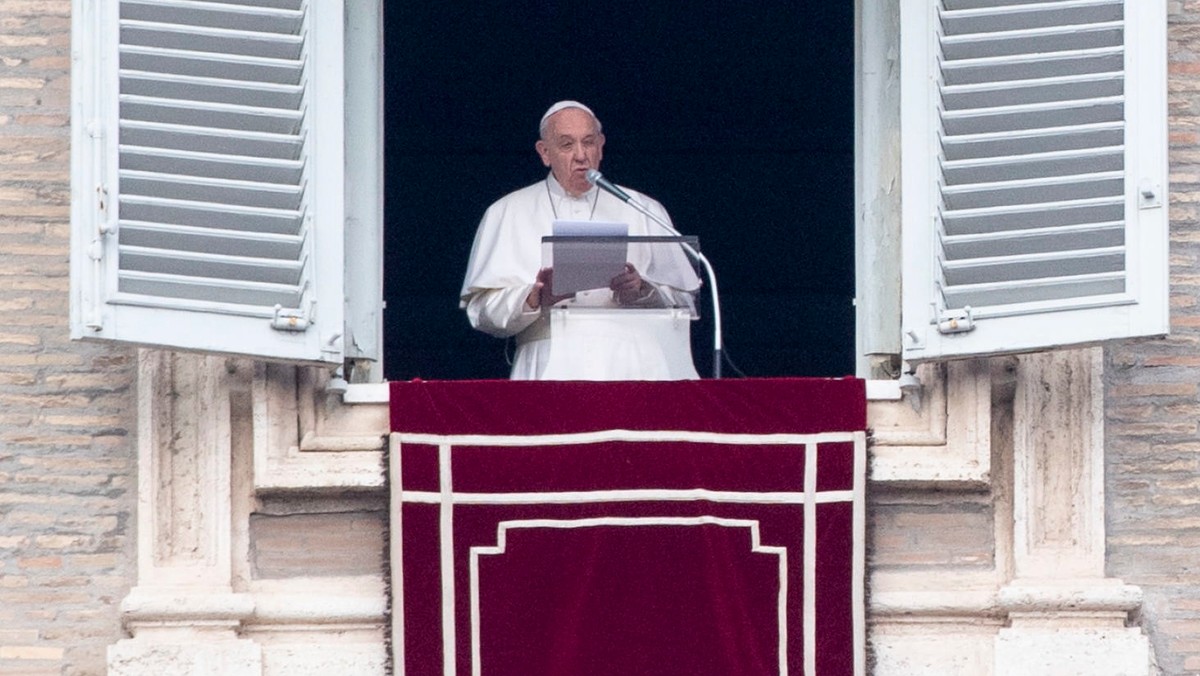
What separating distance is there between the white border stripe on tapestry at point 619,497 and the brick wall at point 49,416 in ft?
2.58

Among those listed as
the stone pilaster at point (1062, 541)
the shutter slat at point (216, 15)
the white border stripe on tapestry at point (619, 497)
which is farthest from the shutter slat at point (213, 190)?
the stone pilaster at point (1062, 541)

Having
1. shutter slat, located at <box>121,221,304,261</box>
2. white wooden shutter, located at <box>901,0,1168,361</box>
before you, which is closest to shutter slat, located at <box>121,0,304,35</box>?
shutter slat, located at <box>121,221,304,261</box>

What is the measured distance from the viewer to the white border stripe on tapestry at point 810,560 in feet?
25.4

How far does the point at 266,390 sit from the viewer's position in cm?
790

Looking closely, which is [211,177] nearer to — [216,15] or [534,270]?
Answer: [216,15]

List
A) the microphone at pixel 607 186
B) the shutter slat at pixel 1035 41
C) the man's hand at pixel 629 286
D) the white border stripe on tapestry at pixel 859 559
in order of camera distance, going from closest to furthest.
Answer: the white border stripe on tapestry at pixel 859 559
the shutter slat at pixel 1035 41
the man's hand at pixel 629 286
the microphone at pixel 607 186

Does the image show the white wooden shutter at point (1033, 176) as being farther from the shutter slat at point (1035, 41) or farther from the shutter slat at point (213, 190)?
the shutter slat at point (213, 190)

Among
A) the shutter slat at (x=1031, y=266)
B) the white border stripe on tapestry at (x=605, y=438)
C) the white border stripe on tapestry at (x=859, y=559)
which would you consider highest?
the shutter slat at (x=1031, y=266)

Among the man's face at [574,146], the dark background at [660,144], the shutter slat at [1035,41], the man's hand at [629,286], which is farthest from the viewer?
the dark background at [660,144]

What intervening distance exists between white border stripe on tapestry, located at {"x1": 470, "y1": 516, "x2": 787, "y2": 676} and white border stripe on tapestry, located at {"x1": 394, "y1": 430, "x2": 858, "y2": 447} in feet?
0.62

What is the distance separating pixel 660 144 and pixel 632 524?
4219mm

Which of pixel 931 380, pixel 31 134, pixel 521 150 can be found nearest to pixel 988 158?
pixel 931 380

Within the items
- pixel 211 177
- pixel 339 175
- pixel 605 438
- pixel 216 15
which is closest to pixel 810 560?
pixel 605 438

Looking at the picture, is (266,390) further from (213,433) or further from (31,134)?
(31,134)
